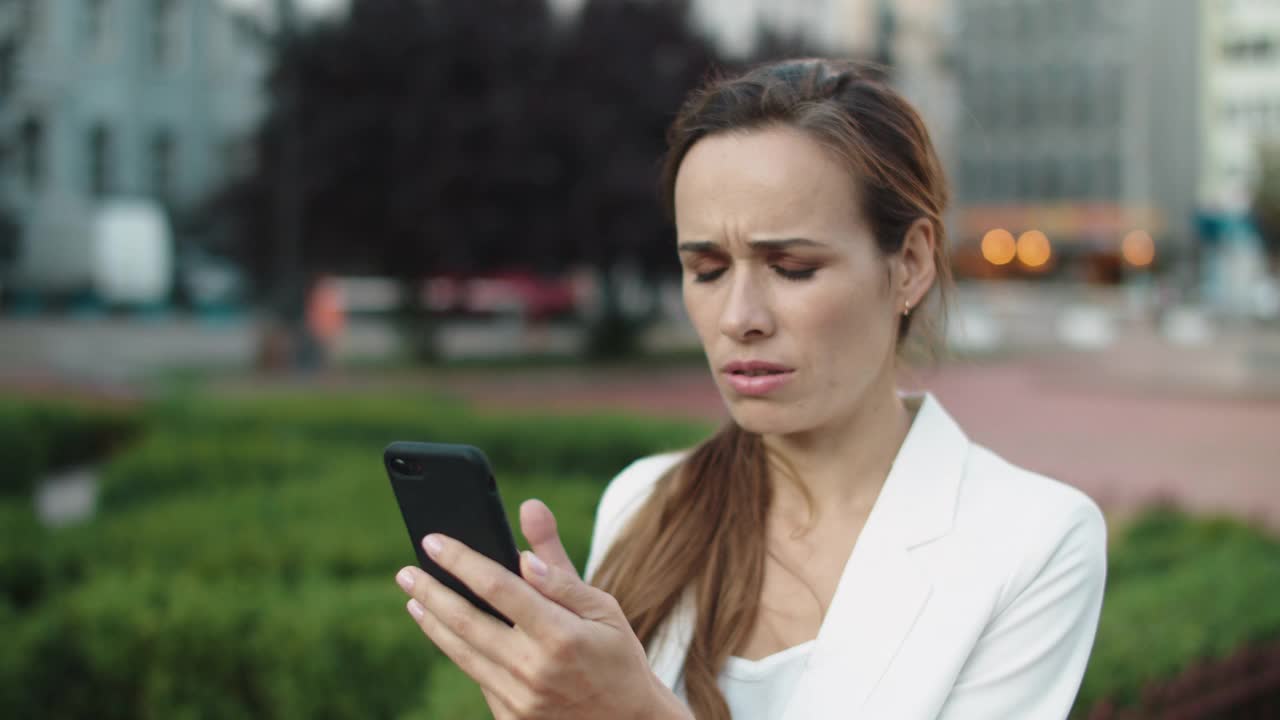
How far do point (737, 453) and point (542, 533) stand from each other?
69 centimetres

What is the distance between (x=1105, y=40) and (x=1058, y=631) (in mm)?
73608

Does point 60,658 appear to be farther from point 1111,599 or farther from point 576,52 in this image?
point 576,52

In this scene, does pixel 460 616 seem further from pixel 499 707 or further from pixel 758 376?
pixel 758 376

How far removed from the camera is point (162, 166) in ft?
108

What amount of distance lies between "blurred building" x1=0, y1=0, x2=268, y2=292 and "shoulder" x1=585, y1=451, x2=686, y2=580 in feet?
78.9

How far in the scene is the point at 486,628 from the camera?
131 cm

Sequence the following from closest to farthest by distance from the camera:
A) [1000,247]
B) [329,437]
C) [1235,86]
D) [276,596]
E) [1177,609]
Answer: [276,596], [1177,609], [329,437], [1235,86], [1000,247]

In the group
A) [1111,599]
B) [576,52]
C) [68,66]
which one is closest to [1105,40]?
[576,52]

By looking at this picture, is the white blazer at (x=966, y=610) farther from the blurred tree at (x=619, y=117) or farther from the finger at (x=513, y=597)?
the blurred tree at (x=619, y=117)

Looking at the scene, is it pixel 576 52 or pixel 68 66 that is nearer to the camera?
pixel 576 52

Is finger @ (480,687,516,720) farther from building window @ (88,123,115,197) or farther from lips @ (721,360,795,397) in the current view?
building window @ (88,123,115,197)

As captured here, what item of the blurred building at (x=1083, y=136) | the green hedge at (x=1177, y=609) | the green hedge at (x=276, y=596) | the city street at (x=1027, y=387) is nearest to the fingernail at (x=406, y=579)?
the green hedge at (x=276, y=596)

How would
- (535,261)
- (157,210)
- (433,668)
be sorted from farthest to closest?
(157,210)
(535,261)
(433,668)

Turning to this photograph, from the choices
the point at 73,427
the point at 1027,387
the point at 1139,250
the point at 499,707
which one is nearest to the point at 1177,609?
the point at 499,707
